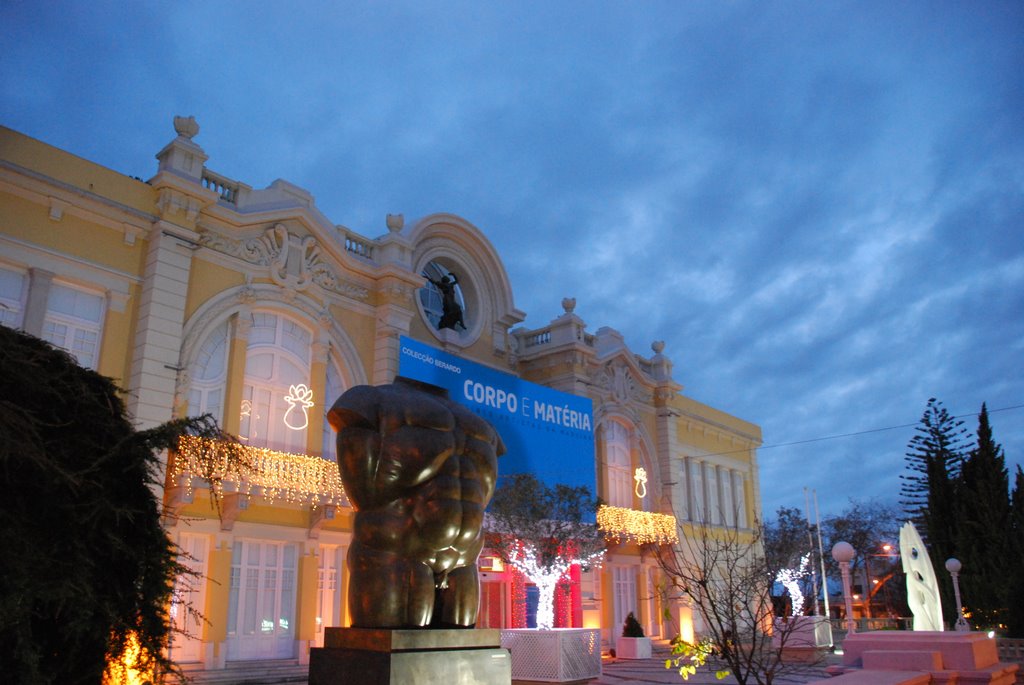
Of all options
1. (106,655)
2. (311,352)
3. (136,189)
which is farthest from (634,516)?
(106,655)

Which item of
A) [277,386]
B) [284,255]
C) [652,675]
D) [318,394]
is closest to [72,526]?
[277,386]

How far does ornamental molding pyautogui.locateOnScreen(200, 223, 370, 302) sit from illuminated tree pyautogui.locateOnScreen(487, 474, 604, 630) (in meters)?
6.03

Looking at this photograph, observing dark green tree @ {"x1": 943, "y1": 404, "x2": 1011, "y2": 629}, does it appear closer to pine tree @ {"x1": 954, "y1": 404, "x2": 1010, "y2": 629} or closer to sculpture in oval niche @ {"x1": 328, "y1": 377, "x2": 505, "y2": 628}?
pine tree @ {"x1": 954, "y1": 404, "x2": 1010, "y2": 629}

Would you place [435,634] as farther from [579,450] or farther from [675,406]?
[675,406]

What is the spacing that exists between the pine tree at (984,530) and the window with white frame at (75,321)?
2055cm

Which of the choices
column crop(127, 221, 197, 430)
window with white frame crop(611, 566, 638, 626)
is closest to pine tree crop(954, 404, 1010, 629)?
window with white frame crop(611, 566, 638, 626)

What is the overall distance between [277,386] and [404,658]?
12.0 m

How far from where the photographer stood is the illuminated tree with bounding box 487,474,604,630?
58.4ft

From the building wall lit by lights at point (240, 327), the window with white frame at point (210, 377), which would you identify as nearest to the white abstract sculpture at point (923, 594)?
the building wall lit by lights at point (240, 327)

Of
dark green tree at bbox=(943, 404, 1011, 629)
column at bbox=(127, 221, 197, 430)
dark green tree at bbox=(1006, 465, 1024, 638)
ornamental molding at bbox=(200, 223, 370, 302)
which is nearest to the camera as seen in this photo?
column at bbox=(127, 221, 197, 430)

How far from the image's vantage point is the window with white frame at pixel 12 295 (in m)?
13.2

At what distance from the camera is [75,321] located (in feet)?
46.0

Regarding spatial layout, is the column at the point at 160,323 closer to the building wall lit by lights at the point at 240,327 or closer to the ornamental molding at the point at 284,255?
the building wall lit by lights at the point at 240,327

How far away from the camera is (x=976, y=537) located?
2242cm
